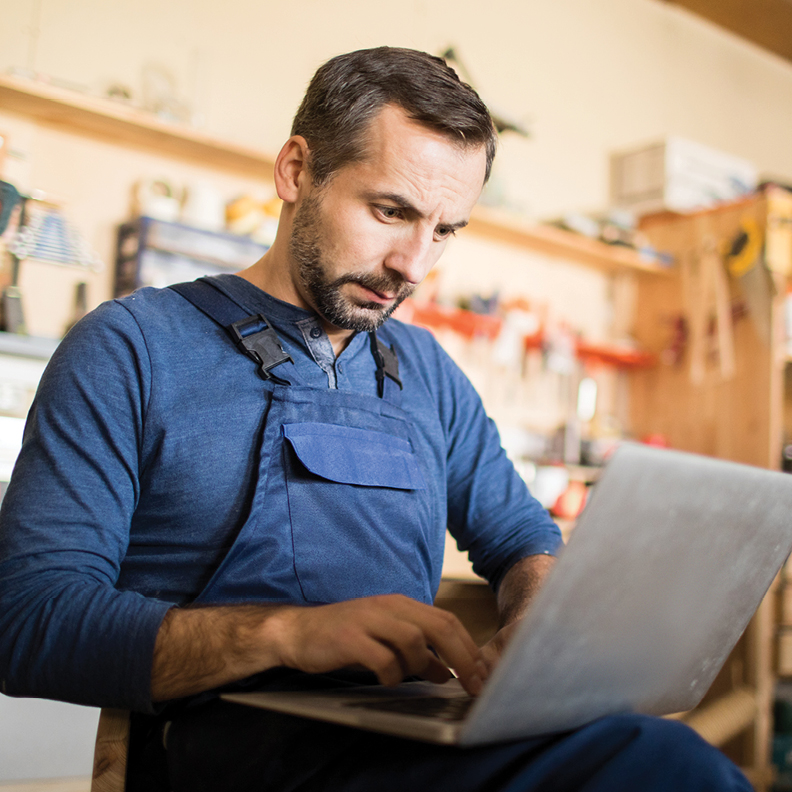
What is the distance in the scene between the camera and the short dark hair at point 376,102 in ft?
3.28

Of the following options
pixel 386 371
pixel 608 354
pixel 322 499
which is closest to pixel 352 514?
pixel 322 499

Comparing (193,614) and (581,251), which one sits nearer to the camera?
(193,614)

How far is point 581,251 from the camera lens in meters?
3.12

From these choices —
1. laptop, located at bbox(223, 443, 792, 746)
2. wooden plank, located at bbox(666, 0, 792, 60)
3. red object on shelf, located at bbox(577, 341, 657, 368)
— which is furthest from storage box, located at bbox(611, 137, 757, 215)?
laptop, located at bbox(223, 443, 792, 746)

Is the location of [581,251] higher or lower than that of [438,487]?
higher

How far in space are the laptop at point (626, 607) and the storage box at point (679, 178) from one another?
2750 millimetres

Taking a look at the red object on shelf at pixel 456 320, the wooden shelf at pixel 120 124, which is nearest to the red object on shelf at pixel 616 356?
the red object on shelf at pixel 456 320

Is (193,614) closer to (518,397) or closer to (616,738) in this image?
(616,738)

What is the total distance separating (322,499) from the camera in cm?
91

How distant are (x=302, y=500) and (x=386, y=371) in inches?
9.9

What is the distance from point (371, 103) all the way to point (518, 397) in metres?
2.16

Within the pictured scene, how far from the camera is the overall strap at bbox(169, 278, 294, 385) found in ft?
3.12

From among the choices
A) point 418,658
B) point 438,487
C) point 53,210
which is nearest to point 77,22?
point 53,210

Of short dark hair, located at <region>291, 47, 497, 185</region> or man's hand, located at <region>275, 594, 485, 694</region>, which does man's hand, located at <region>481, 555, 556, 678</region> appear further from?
short dark hair, located at <region>291, 47, 497, 185</region>
